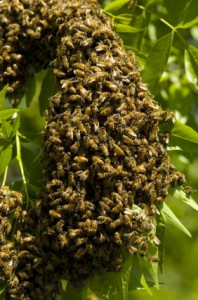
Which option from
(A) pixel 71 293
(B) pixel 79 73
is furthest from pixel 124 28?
(A) pixel 71 293

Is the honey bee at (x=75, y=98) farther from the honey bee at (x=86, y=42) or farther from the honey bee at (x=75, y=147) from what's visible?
the honey bee at (x=86, y=42)

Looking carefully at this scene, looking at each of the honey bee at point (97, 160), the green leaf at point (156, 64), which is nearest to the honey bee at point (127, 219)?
the honey bee at point (97, 160)

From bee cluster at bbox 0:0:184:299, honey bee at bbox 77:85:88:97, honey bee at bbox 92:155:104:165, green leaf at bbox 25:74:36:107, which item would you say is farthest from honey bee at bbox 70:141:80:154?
green leaf at bbox 25:74:36:107

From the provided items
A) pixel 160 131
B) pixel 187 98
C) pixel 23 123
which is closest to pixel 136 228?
pixel 160 131

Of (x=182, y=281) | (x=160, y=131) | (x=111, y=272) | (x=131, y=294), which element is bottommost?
(x=182, y=281)

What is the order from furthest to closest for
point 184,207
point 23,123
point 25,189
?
1. point 23,123
2. point 184,207
3. point 25,189

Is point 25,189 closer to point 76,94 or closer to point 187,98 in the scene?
point 76,94

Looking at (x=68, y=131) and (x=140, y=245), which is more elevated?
(x=68, y=131)

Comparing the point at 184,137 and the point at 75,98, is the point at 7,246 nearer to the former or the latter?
the point at 75,98
